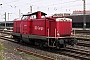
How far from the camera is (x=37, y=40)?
18.8 meters

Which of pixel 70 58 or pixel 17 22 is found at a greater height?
Result: pixel 17 22

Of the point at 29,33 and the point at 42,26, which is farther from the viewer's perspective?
the point at 29,33

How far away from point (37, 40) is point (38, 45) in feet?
2.44

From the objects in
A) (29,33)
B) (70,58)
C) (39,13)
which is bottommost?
(70,58)

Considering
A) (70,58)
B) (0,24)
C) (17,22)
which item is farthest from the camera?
(0,24)

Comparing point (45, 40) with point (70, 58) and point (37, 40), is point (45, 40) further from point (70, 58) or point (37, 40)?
point (70, 58)

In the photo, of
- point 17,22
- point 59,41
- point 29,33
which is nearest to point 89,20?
point 17,22

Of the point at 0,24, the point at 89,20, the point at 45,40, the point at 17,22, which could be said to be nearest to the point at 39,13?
the point at 45,40

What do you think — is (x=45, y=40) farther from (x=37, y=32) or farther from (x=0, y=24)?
(x=0, y=24)

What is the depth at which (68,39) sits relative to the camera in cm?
1681

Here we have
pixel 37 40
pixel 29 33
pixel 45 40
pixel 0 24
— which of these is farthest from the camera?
pixel 0 24

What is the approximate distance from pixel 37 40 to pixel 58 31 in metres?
2.89

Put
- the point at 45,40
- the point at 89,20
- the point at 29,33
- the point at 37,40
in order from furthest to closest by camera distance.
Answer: the point at 89,20 < the point at 29,33 < the point at 37,40 < the point at 45,40

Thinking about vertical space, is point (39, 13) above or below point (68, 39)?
above
